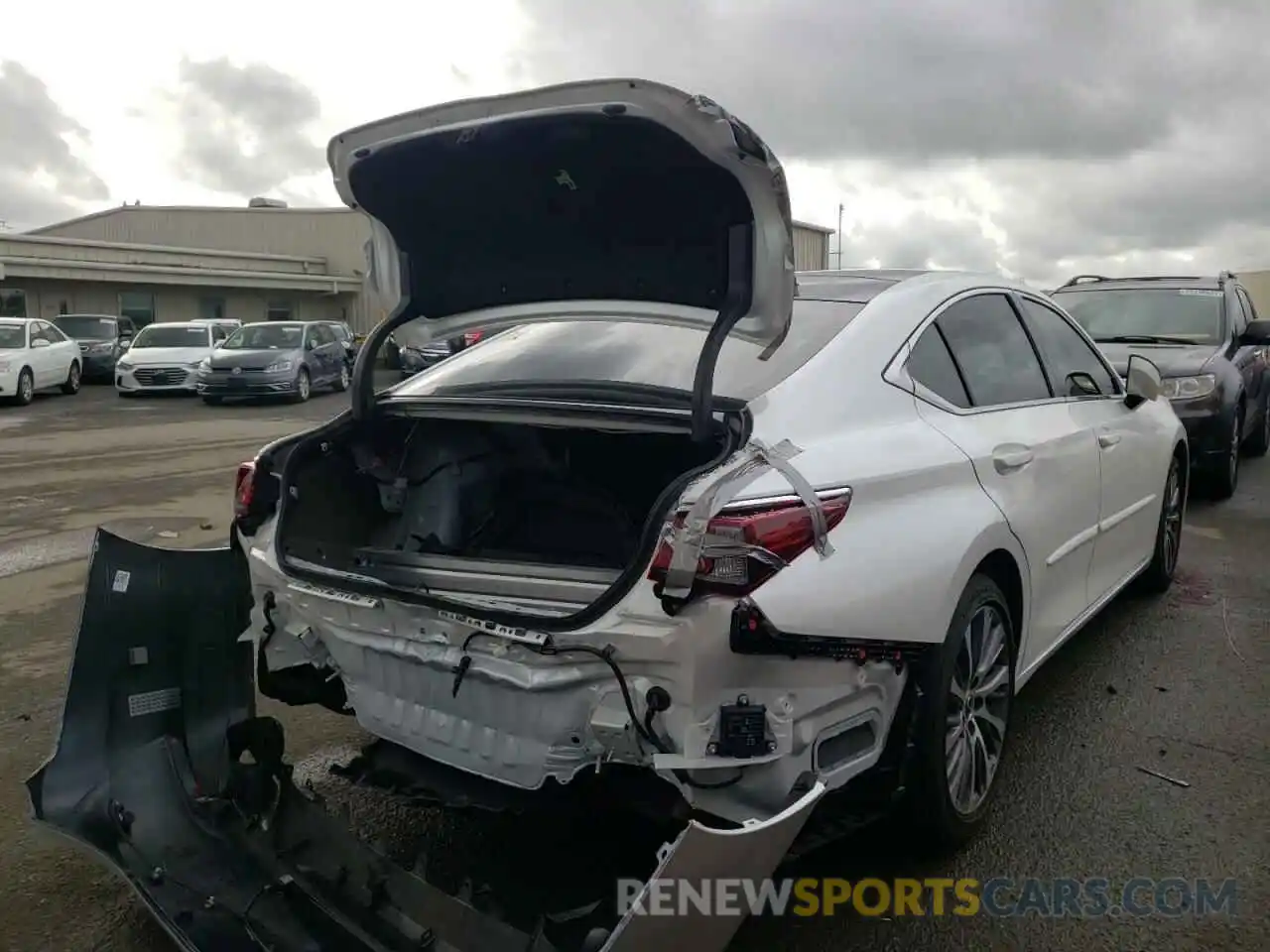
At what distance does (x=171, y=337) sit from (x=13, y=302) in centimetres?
1050

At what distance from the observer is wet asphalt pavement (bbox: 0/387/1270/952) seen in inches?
111

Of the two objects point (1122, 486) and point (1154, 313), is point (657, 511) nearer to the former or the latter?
point (1122, 486)

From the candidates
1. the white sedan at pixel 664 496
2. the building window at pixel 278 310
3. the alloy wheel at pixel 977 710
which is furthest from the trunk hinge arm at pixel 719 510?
the building window at pixel 278 310

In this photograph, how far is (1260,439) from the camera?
11.0 metres

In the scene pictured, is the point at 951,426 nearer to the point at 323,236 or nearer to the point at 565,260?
the point at 565,260

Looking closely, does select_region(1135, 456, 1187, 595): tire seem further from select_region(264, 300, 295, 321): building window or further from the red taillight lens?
select_region(264, 300, 295, 321): building window

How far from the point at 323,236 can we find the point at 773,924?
4087cm

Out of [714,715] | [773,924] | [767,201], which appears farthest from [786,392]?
[773,924]

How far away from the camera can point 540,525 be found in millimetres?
3631

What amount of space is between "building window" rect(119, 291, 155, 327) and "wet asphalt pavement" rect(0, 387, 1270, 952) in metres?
28.2

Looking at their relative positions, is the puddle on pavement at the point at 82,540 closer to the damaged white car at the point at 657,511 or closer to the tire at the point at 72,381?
the damaged white car at the point at 657,511

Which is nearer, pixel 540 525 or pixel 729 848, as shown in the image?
pixel 729 848

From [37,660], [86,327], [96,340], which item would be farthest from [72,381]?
[37,660]

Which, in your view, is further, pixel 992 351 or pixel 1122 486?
pixel 1122 486
